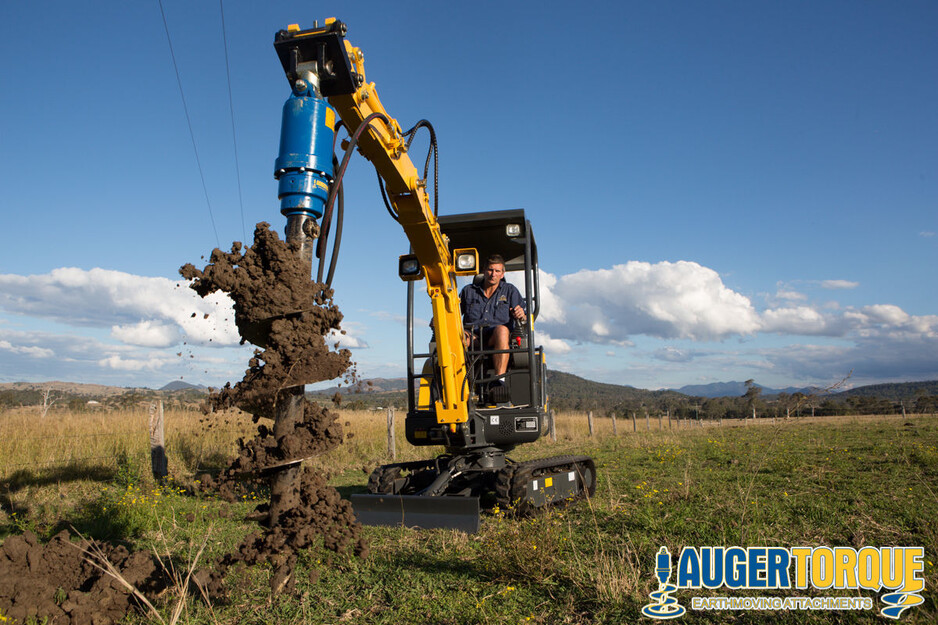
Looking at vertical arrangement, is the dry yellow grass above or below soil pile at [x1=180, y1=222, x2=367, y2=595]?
below

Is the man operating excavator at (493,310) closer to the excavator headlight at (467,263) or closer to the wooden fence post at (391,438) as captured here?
the excavator headlight at (467,263)

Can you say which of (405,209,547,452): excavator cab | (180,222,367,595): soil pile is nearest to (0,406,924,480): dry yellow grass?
(405,209,547,452): excavator cab

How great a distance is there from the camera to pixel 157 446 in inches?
369

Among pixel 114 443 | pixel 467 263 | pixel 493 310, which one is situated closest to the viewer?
pixel 467 263

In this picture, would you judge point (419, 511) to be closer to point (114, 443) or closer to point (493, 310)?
point (493, 310)

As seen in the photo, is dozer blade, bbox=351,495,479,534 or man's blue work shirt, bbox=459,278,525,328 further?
man's blue work shirt, bbox=459,278,525,328

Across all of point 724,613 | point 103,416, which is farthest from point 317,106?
point 103,416

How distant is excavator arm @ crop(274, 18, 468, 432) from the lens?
315 centimetres

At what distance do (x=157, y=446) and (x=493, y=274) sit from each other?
629 cm

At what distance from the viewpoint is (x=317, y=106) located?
10.7 ft

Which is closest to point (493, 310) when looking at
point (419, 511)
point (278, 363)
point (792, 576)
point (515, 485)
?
point (515, 485)

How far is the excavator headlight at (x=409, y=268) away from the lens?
261 inches

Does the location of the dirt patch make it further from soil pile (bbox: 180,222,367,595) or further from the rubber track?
the rubber track

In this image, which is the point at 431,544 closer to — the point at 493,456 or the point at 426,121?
the point at 493,456
